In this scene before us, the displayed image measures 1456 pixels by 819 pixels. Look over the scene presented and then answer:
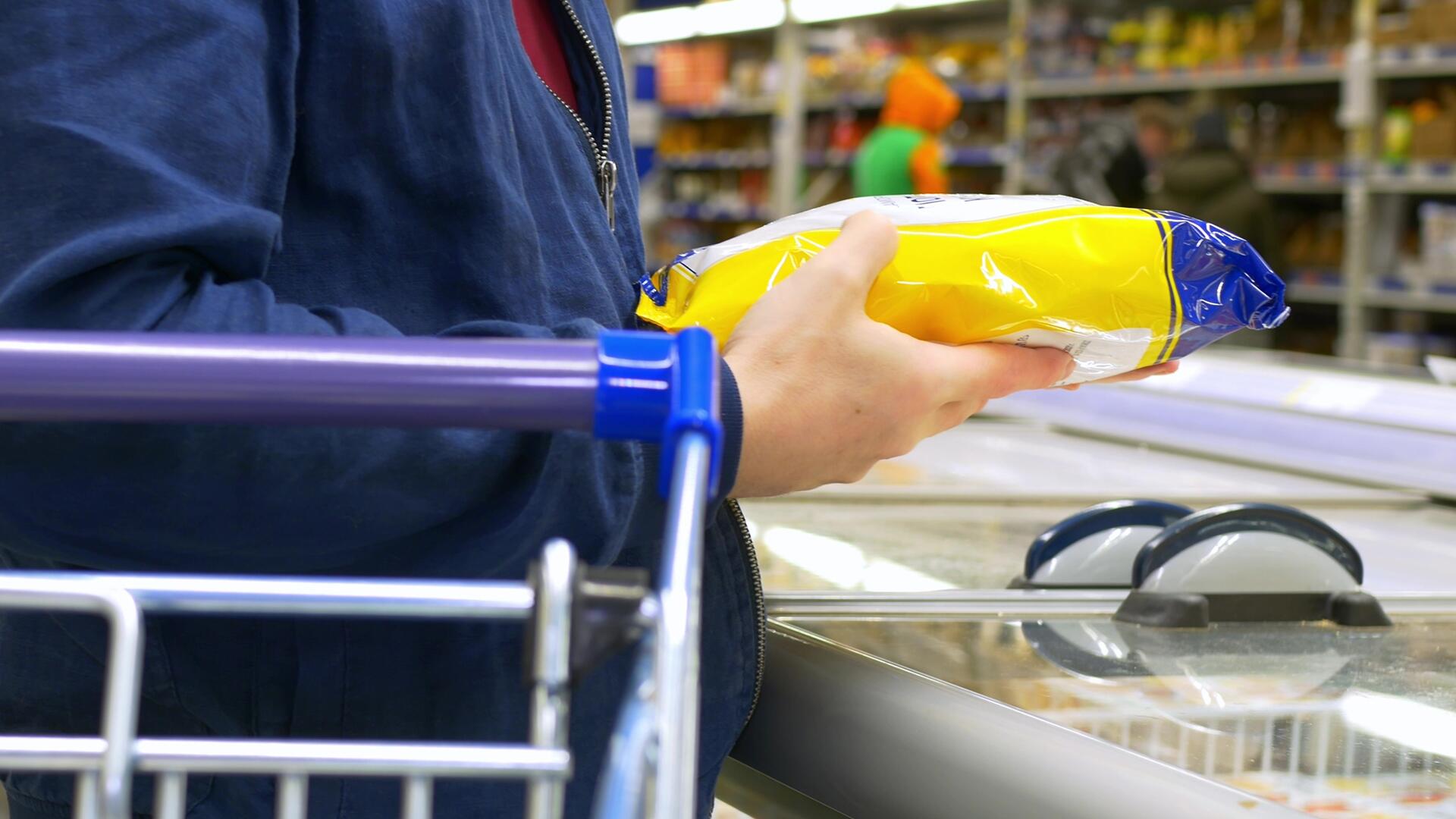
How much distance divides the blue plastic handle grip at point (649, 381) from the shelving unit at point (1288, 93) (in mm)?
5349

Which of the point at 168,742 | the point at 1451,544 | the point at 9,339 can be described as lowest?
the point at 1451,544

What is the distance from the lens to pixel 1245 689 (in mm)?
774

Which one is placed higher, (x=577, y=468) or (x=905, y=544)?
(x=577, y=468)

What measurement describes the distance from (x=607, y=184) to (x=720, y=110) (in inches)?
347

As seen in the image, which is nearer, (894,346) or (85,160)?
(85,160)

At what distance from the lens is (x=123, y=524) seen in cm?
59

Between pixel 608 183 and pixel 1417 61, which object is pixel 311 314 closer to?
pixel 608 183

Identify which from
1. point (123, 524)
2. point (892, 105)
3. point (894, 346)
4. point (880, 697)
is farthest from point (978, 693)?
point (892, 105)

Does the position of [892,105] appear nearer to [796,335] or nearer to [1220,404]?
[1220,404]

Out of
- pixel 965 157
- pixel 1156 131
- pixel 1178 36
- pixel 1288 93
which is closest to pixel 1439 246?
pixel 1288 93

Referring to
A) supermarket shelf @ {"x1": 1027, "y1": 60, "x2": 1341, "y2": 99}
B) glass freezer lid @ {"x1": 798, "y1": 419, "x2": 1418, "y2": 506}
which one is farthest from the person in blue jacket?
supermarket shelf @ {"x1": 1027, "y1": 60, "x2": 1341, "y2": 99}

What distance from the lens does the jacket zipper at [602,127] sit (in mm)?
810

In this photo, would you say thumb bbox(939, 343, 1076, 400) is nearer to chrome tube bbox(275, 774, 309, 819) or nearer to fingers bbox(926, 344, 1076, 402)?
fingers bbox(926, 344, 1076, 402)

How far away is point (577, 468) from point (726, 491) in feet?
0.23
